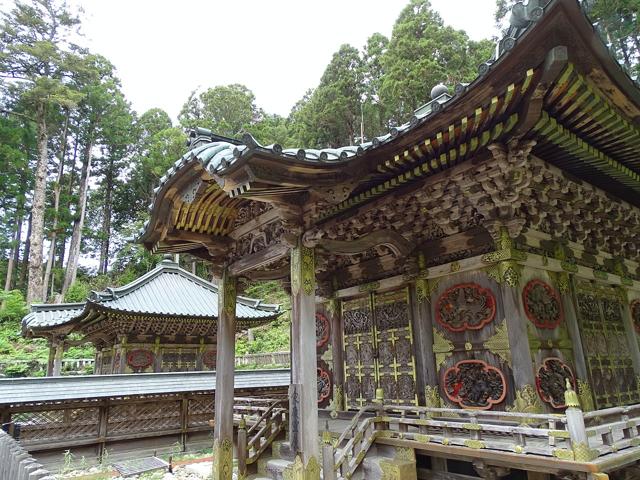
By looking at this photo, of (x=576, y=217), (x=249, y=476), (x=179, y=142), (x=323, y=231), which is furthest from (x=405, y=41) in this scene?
(x=249, y=476)

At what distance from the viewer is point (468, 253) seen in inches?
277

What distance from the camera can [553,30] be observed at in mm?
3951

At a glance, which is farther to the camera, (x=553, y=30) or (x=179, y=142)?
(x=179, y=142)

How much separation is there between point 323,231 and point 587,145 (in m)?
3.86

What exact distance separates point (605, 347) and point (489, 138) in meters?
4.92

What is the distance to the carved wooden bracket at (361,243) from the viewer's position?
623 centimetres

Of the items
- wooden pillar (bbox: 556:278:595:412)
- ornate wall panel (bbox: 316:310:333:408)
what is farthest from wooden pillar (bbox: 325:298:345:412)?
wooden pillar (bbox: 556:278:595:412)

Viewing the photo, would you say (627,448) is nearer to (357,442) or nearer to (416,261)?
(357,442)

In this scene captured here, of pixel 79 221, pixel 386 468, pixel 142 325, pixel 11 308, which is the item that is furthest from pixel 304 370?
pixel 79 221

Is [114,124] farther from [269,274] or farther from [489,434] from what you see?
[489,434]

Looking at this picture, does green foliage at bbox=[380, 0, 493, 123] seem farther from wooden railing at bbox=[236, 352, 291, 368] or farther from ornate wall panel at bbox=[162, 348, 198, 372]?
ornate wall panel at bbox=[162, 348, 198, 372]

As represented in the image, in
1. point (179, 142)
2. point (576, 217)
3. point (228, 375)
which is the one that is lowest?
point (228, 375)

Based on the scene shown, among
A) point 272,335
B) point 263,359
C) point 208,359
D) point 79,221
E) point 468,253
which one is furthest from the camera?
point 79,221

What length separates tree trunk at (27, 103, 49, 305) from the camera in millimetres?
30125
